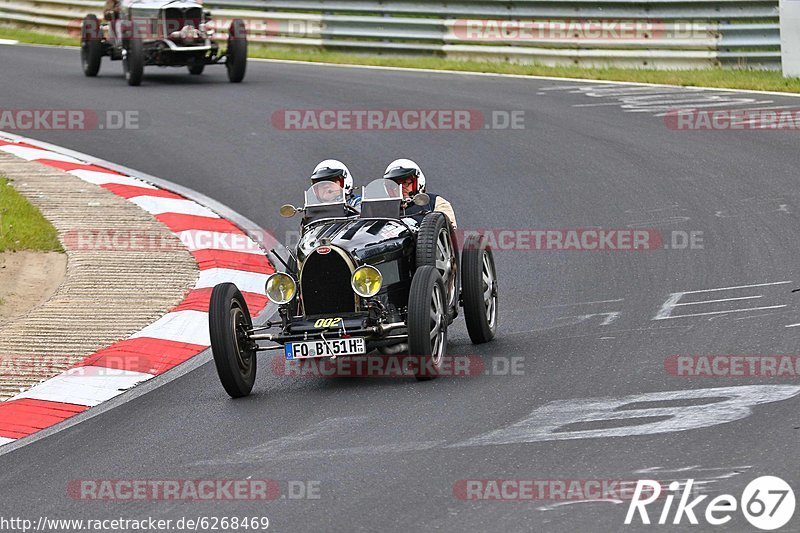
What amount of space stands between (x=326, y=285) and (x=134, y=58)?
12.4m

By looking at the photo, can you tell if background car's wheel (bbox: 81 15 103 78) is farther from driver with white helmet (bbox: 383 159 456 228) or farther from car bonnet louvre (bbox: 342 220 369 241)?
car bonnet louvre (bbox: 342 220 369 241)

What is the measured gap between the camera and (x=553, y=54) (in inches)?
824

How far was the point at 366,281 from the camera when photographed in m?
8.02

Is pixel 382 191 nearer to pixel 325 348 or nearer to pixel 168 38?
pixel 325 348

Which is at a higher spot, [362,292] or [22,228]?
[22,228]

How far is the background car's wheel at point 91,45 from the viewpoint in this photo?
807 inches

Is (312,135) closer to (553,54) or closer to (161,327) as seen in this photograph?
(553,54)

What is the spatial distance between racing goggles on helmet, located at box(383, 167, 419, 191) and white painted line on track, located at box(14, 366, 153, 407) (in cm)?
206

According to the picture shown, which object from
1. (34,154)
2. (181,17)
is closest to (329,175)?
(34,154)

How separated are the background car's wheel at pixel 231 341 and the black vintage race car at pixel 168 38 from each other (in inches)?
479

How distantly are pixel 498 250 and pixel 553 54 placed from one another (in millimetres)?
9907

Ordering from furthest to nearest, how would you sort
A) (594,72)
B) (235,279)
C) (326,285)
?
(594,72) → (235,279) → (326,285)

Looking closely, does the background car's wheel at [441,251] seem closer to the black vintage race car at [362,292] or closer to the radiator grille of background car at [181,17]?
the black vintage race car at [362,292]

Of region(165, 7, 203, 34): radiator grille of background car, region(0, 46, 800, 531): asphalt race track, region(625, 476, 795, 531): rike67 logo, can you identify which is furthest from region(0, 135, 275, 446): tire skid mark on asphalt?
region(165, 7, 203, 34): radiator grille of background car
